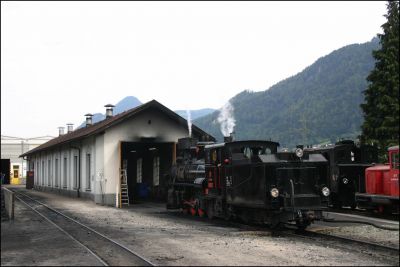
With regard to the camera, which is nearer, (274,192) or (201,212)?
(274,192)

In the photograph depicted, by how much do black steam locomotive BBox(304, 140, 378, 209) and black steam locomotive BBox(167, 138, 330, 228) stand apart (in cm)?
590

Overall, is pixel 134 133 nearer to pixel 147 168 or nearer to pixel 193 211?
pixel 147 168

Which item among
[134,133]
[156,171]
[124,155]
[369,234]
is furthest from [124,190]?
[369,234]

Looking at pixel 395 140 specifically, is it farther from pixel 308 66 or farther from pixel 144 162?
pixel 308 66

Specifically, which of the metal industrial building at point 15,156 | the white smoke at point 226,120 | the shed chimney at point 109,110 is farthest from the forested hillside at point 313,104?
the white smoke at point 226,120

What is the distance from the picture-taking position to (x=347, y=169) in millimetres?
19469

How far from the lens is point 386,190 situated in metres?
16.2

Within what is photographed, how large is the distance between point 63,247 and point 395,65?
24.0m

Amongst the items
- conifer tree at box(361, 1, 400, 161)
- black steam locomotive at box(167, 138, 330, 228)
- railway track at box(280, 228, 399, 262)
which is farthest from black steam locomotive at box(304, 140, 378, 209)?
conifer tree at box(361, 1, 400, 161)

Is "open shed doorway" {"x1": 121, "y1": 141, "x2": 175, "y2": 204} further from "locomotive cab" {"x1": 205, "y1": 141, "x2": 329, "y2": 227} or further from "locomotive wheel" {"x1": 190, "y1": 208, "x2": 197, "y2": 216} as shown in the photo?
"locomotive cab" {"x1": 205, "y1": 141, "x2": 329, "y2": 227}

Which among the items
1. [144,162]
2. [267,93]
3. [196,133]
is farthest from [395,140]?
[267,93]

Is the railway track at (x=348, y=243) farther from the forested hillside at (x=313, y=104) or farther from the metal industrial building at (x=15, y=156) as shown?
the forested hillside at (x=313, y=104)

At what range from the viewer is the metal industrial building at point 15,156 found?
64938 mm

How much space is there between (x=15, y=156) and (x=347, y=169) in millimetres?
59861
